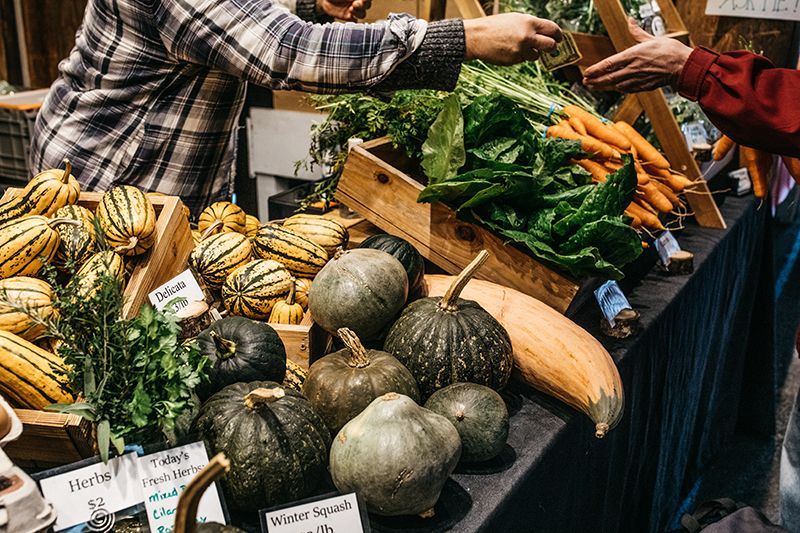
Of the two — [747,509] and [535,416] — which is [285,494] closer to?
[535,416]

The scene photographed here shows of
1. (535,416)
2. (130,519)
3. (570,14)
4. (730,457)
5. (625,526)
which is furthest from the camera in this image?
(730,457)

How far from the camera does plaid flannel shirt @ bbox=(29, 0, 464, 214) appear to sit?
206 cm

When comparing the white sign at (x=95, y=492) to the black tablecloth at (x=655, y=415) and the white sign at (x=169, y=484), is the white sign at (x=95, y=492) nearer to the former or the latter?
the white sign at (x=169, y=484)

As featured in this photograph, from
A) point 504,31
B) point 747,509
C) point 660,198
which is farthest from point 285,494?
point 660,198

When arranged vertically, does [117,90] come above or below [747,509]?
above

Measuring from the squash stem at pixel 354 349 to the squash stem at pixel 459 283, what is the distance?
302 millimetres

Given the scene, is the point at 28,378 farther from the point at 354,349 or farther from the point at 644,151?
the point at 644,151

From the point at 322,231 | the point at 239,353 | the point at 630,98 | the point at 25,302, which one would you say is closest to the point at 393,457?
the point at 239,353

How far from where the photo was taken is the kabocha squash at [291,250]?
198 cm

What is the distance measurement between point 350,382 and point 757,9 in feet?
10.5

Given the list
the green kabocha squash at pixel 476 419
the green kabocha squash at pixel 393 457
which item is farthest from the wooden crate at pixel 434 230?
the green kabocha squash at pixel 393 457

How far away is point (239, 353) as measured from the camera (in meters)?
1.54

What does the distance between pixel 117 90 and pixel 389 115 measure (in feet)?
2.91

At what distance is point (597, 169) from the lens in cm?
262
